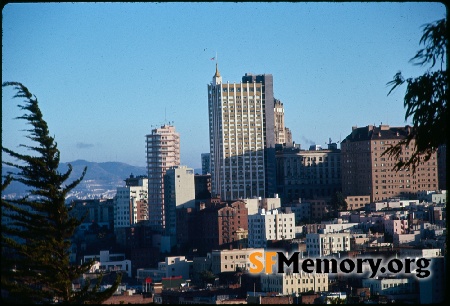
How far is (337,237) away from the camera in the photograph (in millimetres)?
34719

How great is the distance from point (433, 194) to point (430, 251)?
1350cm

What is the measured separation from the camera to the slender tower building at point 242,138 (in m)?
49.2

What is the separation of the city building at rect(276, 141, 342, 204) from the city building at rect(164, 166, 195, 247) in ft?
19.7

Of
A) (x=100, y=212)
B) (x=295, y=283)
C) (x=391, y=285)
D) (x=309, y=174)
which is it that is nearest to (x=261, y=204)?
(x=309, y=174)

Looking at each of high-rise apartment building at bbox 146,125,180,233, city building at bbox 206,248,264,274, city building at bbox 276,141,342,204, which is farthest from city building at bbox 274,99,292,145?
city building at bbox 206,248,264,274

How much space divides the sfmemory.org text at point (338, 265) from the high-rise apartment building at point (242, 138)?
15741 mm

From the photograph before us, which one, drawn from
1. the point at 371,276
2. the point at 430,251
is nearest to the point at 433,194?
the point at 430,251

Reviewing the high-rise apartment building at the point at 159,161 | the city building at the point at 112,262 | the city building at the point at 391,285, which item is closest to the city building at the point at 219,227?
the city building at the point at 112,262

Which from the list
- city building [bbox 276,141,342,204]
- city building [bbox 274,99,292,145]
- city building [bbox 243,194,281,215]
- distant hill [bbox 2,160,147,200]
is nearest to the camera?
city building [bbox 243,194,281,215]

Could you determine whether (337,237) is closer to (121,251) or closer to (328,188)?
(121,251)

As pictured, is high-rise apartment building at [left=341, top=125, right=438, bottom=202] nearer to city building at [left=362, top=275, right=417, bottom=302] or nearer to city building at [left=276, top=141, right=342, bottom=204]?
city building at [left=276, top=141, right=342, bottom=204]

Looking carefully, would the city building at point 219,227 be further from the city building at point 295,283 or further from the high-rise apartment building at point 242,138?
the city building at point 295,283

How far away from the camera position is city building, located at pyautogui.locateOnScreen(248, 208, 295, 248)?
125 feet

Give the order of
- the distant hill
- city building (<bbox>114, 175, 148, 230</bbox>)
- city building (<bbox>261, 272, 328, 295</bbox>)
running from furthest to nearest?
the distant hill < city building (<bbox>114, 175, 148, 230</bbox>) < city building (<bbox>261, 272, 328, 295</bbox>)
